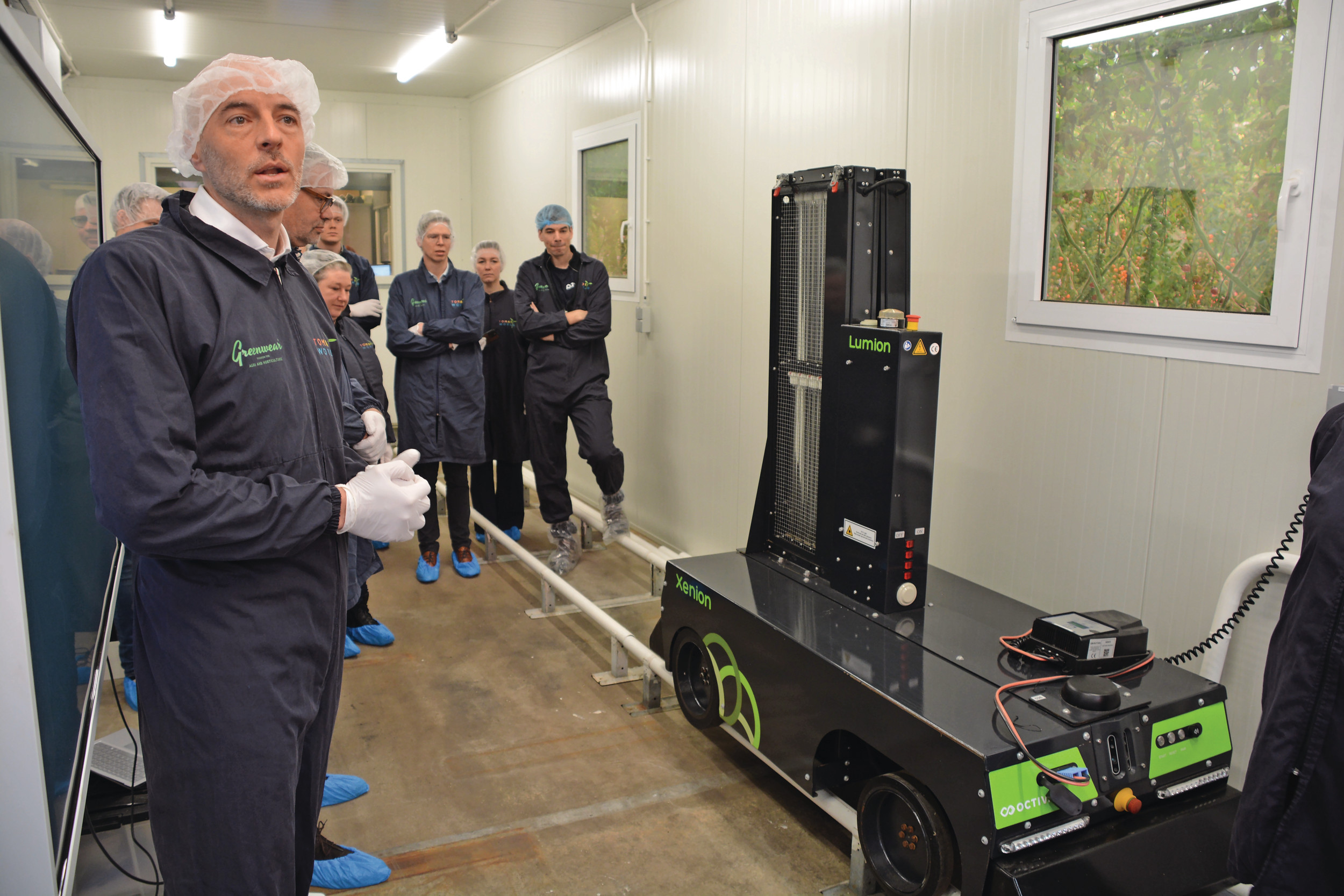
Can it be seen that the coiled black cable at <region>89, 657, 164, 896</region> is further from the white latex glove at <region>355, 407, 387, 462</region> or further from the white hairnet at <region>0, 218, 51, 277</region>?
the white hairnet at <region>0, 218, 51, 277</region>

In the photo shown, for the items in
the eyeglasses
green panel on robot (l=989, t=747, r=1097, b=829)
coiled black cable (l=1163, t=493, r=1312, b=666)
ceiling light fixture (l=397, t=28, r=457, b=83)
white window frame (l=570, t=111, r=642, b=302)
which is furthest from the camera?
ceiling light fixture (l=397, t=28, r=457, b=83)

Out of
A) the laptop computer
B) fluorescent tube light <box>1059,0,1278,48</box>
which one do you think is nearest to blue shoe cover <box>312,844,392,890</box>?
the laptop computer

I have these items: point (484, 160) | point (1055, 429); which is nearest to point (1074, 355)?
point (1055, 429)

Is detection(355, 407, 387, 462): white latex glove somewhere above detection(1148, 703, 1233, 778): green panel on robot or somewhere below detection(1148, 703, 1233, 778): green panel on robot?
above

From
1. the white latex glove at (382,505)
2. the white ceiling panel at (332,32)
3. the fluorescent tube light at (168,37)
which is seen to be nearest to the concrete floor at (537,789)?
the white latex glove at (382,505)

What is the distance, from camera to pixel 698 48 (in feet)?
14.3

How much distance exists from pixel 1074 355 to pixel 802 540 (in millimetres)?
946

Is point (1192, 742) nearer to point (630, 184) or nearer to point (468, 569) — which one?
point (468, 569)

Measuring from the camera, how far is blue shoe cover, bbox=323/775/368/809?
2.64 metres

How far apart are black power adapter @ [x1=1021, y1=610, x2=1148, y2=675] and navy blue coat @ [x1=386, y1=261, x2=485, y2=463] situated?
2.93 meters

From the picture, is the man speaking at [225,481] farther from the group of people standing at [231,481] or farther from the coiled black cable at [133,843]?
the coiled black cable at [133,843]

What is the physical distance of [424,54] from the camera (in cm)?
622

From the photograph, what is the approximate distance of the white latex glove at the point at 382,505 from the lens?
1480mm

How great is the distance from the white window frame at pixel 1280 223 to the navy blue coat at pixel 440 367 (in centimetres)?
252
